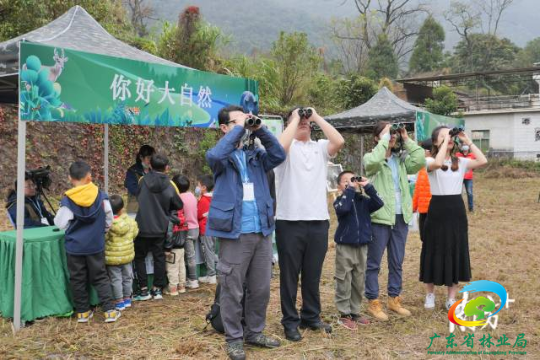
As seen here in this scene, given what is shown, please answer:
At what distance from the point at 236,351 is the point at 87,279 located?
161 centimetres

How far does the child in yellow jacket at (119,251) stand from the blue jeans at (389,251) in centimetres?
211

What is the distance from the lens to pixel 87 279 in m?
4.12

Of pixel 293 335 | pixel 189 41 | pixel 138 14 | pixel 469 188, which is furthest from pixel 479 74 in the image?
pixel 293 335

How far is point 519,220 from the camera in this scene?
986cm

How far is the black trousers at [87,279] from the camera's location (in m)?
4.02

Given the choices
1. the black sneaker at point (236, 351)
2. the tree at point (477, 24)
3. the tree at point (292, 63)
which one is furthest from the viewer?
the tree at point (477, 24)

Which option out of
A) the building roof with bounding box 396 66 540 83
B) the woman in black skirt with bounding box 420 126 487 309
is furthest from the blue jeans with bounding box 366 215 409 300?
the building roof with bounding box 396 66 540 83

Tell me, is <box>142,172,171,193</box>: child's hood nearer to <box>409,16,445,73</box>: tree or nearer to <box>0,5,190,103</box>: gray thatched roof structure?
<box>0,5,190,103</box>: gray thatched roof structure

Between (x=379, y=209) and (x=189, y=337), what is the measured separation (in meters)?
1.78

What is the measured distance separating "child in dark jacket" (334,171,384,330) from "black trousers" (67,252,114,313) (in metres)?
1.93

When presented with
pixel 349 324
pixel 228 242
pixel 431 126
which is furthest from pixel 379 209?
pixel 431 126

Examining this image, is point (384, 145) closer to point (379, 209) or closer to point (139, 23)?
point (379, 209)

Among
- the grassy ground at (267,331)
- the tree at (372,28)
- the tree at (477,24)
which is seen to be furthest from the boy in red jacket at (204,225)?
the tree at (477,24)

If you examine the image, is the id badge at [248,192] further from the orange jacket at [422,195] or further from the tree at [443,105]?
the tree at [443,105]
